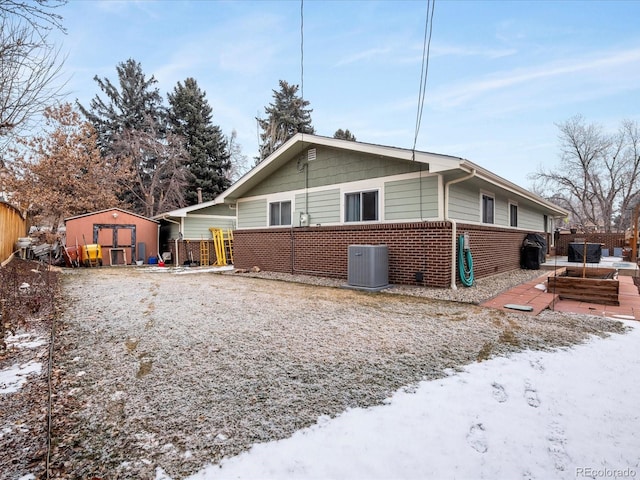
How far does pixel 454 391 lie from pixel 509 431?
1.67 ft

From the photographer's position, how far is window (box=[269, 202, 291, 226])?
1005 cm

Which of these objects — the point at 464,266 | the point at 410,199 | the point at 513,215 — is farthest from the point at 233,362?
the point at 513,215

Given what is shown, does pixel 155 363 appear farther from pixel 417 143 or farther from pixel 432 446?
pixel 417 143

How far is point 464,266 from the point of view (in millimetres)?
7051

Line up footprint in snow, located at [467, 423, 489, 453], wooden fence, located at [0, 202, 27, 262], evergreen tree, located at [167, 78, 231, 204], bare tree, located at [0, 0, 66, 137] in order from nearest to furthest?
1. footprint in snow, located at [467, 423, 489, 453]
2. bare tree, located at [0, 0, 66, 137]
3. wooden fence, located at [0, 202, 27, 262]
4. evergreen tree, located at [167, 78, 231, 204]

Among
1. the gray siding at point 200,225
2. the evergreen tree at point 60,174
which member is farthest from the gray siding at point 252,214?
the evergreen tree at point 60,174

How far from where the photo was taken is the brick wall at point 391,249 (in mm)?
6887

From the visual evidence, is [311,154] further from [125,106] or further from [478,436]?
[125,106]

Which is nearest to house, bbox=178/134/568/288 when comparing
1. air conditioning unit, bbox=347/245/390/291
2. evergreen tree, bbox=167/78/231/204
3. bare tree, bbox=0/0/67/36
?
air conditioning unit, bbox=347/245/390/291

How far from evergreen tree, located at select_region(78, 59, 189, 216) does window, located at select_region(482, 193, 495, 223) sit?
21.0 metres

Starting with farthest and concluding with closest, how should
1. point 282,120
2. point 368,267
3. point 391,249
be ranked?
point 282,120
point 391,249
point 368,267

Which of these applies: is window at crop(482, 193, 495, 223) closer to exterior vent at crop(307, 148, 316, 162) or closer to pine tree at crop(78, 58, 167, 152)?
exterior vent at crop(307, 148, 316, 162)

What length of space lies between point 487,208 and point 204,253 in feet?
41.1

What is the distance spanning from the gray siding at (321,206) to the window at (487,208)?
4071mm
